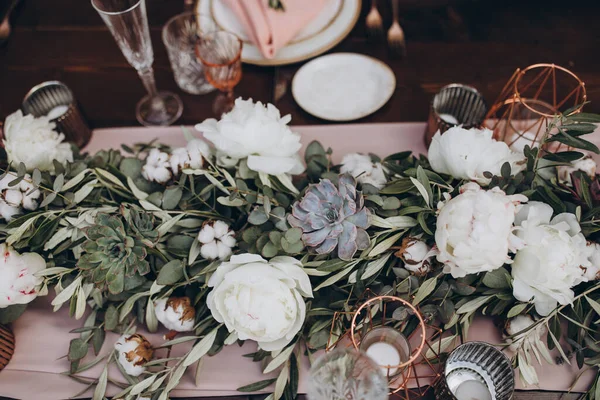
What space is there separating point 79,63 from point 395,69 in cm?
62

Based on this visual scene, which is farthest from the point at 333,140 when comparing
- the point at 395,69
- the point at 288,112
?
the point at 395,69

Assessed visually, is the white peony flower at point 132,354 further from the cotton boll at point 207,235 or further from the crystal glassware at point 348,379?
the crystal glassware at point 348,379

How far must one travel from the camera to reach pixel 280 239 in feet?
1.80

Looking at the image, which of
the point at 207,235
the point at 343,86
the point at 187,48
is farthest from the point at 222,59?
the point at 207,235

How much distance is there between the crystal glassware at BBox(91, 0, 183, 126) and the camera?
76 cm

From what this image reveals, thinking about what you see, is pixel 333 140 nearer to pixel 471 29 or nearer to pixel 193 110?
pixel 193 110

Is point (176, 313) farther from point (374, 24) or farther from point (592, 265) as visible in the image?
point (374, 24)

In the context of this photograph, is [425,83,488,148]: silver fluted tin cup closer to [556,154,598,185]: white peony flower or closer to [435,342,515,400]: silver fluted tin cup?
[556,154,598,185]: white peony flower

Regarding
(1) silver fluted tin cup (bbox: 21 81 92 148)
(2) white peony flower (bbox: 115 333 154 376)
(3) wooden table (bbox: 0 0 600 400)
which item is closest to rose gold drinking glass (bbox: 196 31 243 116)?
(3) wooden table (bbox: 0 0 600 400)

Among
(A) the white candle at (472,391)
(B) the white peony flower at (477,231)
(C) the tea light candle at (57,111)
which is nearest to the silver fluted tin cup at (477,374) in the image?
(A) the white candle at (472,391)

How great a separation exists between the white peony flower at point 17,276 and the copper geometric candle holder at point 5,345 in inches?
2.4

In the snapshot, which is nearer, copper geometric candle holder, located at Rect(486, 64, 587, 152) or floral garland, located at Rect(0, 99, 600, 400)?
floral garland, located at Rect(0, 99, 600, 400)

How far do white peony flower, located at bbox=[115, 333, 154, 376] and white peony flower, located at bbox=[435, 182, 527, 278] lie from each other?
371 mm

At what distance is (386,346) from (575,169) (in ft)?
1.08
